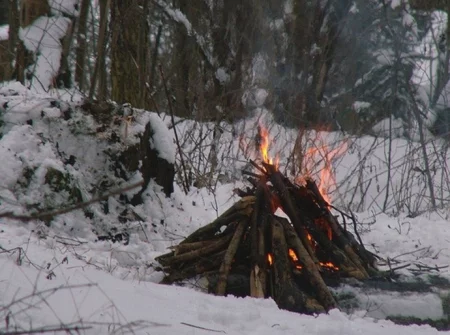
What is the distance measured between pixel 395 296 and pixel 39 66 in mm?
6243

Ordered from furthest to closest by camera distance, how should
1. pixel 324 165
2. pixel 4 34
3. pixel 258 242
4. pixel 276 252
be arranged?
1. pixel 4 34
2. pixel 324 165
3. pixel 258 242
4. pixel 276 252

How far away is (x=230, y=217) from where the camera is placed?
503 centimetres

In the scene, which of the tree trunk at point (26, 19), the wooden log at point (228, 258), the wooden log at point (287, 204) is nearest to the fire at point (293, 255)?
the wooden log at point (287, 204)

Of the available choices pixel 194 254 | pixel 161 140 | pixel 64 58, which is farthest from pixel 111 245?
pixel 64 58

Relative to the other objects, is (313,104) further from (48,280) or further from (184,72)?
(48,280)

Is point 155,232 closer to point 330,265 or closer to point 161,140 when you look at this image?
point 161,140

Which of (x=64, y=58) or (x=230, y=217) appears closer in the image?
(x=230, y=217)

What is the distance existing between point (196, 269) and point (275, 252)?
2.01 feet

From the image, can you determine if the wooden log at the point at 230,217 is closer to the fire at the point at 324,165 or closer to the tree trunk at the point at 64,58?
the fire at the point at 324,165

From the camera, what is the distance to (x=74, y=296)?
10.4 ft

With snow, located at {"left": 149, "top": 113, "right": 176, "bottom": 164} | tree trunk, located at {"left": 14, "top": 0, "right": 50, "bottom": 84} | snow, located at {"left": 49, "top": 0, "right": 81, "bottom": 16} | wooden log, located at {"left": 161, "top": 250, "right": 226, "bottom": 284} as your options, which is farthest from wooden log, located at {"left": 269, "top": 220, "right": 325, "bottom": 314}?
snow, located at {"left": 49, "top": 0, "right": 81, "bottom": 16}

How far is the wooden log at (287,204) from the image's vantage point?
4844 millimetres

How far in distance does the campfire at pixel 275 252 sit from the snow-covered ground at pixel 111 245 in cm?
22

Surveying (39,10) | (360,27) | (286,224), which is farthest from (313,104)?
(286,224)
